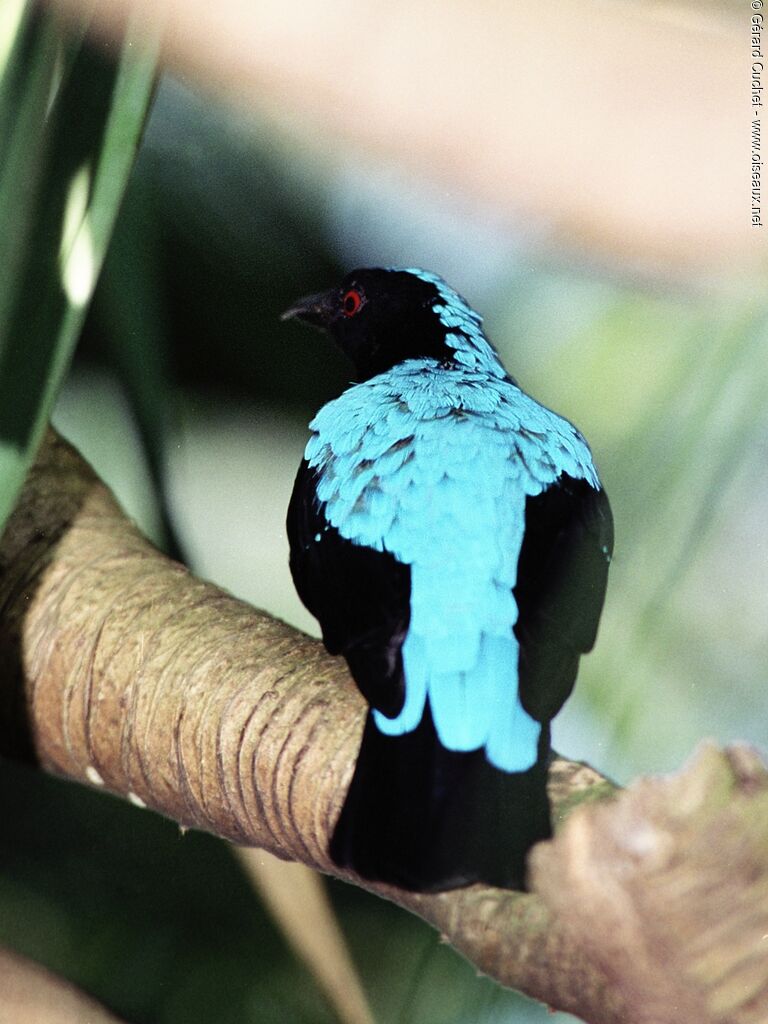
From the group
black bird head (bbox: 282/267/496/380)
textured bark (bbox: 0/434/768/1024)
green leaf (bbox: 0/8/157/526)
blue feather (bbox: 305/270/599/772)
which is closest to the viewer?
textured bark (bbox: 0/434/768/1024)

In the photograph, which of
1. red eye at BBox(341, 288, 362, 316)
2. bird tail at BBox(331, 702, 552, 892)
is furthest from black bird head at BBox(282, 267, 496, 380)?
bird tail at BBox(331, 702, 552, 892)

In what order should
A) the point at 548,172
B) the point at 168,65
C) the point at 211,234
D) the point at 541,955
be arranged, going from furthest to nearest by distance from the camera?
the point at 211,234
the point at 168,65
the point at 548,172
the point at 541,955

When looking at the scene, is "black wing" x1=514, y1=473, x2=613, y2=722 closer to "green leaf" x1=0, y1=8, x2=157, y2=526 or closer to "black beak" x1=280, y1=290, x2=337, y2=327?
"black beak" x1=280, y1=290, x2=337, y2=327

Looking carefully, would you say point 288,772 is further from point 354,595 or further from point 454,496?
point 454,496

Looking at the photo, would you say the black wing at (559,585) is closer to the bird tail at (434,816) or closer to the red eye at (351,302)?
the bird tail at (434,816)

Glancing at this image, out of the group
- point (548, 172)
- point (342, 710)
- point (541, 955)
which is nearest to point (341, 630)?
point (342, 710)

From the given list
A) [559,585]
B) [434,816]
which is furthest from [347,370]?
[434,816]

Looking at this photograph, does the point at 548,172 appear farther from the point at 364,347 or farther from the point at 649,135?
the point at 364,347
